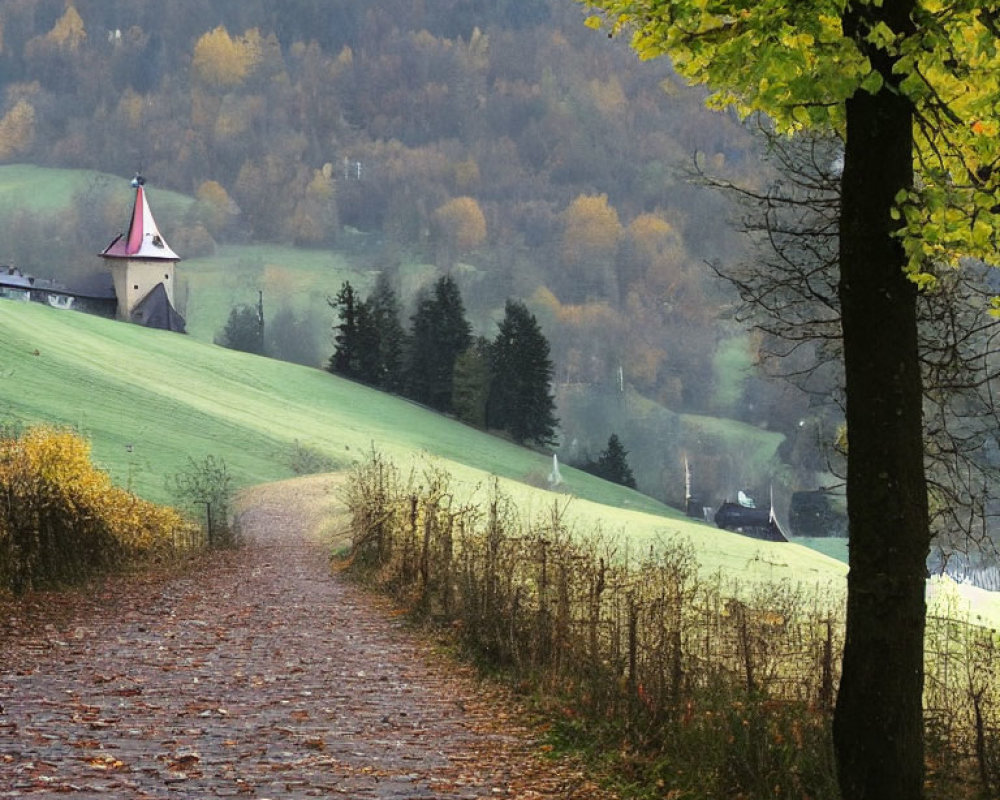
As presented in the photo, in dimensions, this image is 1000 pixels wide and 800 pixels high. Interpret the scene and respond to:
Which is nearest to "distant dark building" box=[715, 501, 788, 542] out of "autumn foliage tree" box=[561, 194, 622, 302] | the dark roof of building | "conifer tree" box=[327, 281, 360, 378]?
"conifer tree" box=[327, 281, 360, 378]

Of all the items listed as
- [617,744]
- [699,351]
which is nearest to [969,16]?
[617,744]

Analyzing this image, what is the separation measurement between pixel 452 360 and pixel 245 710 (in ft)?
226

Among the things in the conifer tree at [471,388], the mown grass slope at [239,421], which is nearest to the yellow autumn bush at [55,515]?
the mown grass slope at [239,421]

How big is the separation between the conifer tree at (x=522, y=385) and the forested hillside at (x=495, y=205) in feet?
64.3

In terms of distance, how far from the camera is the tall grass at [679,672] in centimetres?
870

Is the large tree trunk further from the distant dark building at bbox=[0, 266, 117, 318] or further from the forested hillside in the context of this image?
the forested hillside

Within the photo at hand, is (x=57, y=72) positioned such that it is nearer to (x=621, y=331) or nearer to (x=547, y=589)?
(x=621, y=331)

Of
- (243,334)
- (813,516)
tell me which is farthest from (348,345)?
(813,516)

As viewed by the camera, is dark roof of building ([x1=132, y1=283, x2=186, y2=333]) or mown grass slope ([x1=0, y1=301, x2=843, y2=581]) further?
dark roof of building ([x1=132, y1=283, x2=186, y2=333])

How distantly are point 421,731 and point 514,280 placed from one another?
441 feet

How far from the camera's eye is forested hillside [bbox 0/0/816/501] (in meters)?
120

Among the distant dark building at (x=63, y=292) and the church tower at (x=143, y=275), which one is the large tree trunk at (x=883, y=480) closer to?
the church tower at (x=143, y=275)

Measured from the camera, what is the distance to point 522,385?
7750 centimetres

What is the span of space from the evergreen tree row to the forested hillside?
64.8 ft
